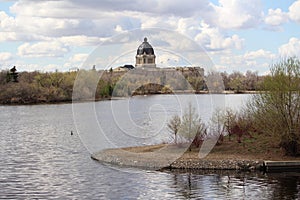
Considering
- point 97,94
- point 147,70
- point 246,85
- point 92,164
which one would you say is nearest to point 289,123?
point 92,164

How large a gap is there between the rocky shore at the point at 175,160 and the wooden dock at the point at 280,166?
44cm

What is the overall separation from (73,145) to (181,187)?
63.9ft

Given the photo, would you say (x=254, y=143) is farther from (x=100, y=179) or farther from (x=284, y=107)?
(x=100, y=179)

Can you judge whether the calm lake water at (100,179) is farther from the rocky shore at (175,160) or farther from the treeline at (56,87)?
the treeline at (56,87)

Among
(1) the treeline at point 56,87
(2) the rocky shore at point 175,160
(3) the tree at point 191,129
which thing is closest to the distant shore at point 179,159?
(2) the rocky shore at point 175,160

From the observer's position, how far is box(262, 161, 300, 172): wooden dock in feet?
103

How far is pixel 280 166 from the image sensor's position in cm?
3167

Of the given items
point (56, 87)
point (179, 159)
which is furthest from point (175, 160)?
point (56, 87)

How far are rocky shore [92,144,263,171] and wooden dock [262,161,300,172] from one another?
44 centimetres

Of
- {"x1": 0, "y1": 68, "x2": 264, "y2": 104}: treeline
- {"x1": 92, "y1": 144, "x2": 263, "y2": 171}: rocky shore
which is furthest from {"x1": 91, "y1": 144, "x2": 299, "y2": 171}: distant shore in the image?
{"x1": 0, "y1": 68, "x2": 264, "y2": 104}: treeline

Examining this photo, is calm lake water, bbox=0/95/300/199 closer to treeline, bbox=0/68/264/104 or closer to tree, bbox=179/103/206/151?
tree, bbox=179/103/206/151

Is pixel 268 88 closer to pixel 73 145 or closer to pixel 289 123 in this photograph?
pixel 289 123

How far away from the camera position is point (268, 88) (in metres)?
34.7

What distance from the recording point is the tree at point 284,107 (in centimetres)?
3375
